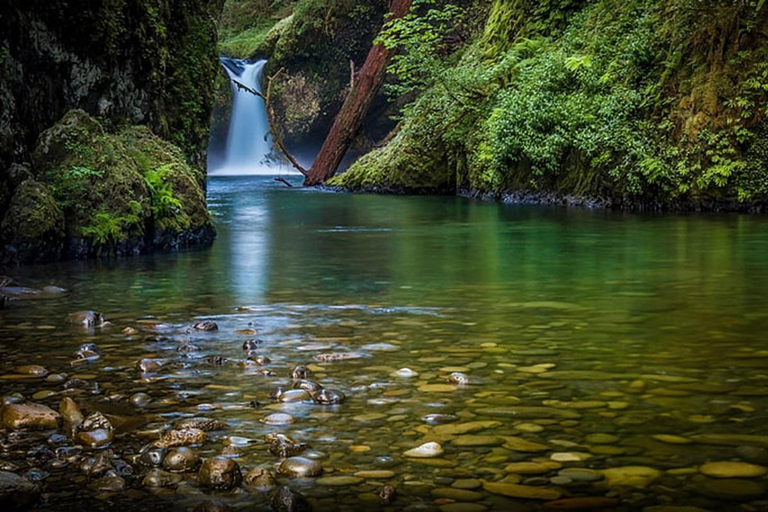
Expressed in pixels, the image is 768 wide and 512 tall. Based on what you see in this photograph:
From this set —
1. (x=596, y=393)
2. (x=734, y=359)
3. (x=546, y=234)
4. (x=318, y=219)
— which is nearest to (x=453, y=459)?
(x=596, y=393)

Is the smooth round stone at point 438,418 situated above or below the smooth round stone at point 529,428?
above

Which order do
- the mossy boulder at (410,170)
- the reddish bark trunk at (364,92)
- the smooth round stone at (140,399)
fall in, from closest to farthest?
the smooth round stone at (140,399) < the mossy boulder at (410,170) < the reddish bark trunk at (364,92)

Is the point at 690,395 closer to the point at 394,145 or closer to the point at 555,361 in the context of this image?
the point at 555,361

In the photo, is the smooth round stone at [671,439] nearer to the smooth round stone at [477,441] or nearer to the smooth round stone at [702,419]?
the smooth round stone at [702,419]

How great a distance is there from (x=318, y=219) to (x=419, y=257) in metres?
5.96

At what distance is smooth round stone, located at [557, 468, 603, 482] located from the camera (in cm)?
280

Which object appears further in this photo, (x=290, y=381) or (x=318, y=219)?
(x=318, y=219)

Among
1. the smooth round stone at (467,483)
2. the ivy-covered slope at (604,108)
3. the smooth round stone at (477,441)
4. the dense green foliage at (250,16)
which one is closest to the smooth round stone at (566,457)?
the smooth round stone at (477,441)

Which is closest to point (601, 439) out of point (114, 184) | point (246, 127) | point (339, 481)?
point (339, 481)

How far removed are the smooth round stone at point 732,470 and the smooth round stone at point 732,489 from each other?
0.13ft

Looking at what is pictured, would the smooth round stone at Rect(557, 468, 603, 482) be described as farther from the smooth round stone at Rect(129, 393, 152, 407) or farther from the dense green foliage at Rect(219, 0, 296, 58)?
the dense green foliage at Rect(219, 0, 296, 58)

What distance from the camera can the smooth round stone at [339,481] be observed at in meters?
2.81

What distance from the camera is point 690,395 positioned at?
12.2 feet

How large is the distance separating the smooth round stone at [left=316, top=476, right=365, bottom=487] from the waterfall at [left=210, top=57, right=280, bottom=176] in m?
33.3
